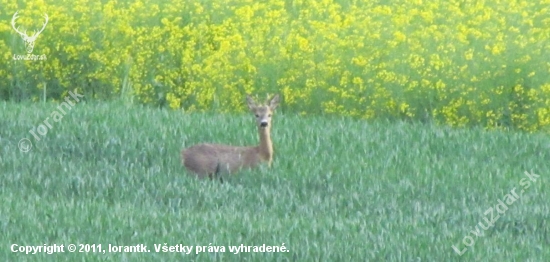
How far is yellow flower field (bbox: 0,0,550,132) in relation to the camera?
14227 millimetres

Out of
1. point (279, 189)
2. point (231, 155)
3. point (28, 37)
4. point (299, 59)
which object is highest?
point (28, 37)

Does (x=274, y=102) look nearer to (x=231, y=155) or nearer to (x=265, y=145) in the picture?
(x=265, y=145)

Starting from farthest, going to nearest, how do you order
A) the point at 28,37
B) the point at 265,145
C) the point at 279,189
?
1. the point at 28,37
2. the point at 265,145
3. the point at 279,189

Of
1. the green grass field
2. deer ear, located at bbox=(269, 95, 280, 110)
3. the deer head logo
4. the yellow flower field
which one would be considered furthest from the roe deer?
the deer head logo

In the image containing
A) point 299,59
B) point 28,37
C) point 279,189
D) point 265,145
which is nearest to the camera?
point 279,189

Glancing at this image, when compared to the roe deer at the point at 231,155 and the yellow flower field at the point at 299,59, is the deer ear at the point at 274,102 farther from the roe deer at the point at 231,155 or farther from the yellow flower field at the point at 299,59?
the yellow flower field at the point at 299,59

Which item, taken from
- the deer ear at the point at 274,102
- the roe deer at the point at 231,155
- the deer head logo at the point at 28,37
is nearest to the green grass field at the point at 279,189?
the roe deer at the point at 231,155

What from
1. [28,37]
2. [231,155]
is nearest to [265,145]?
[231,155]

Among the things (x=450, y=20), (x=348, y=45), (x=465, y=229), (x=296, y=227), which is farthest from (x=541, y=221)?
(x=450, y=20)

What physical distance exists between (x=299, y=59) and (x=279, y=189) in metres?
5.00

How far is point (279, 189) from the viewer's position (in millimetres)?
10062

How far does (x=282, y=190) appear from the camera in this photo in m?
10.0

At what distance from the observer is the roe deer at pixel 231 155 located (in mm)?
10047

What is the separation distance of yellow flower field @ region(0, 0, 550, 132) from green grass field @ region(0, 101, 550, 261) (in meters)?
1.41
